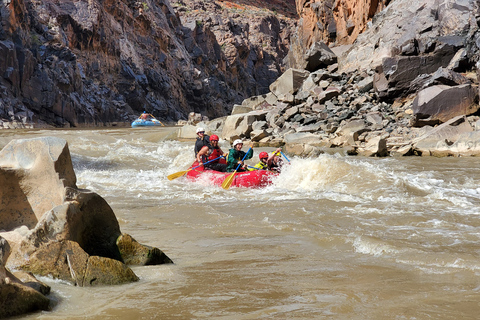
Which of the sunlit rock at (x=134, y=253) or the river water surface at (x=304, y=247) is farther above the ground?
the sunlit rock at (x=134, y=253)

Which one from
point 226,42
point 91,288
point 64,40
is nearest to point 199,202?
point 91,288

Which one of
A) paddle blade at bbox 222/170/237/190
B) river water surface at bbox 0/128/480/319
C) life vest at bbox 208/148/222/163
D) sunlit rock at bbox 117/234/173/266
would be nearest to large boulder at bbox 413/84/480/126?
river water surface at bbox 0/128/480/319

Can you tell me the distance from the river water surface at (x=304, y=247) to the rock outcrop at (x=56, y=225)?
0.13 meters

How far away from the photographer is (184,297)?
109 inches

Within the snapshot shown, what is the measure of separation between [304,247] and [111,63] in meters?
38.9

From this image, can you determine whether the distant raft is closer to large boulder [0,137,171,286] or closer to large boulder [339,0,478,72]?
large boulder [339,0,478,72]

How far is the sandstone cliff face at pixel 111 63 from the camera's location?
30094mm

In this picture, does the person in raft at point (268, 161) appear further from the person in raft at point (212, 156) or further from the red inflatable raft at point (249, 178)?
the person in raft at point (212, 156)

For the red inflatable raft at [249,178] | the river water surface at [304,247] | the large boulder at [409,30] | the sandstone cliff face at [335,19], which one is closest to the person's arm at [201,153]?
the river water surface at [304,247]

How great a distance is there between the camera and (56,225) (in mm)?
3041

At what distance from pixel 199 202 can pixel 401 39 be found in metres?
14.7

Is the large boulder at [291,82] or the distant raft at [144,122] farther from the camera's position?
the distant raft at [144,122]

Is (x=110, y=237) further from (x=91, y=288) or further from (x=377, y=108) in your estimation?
(x=377, y=108)

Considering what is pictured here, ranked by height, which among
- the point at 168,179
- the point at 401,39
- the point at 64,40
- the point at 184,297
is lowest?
the point at 168,179
